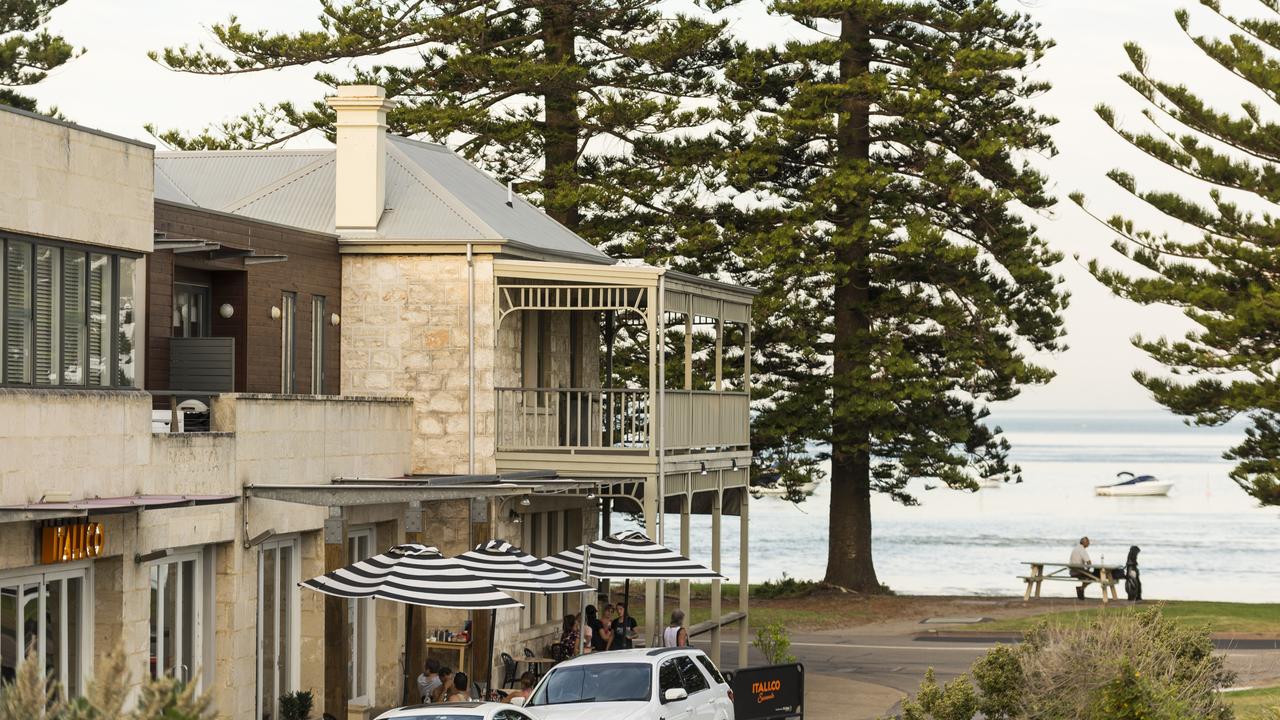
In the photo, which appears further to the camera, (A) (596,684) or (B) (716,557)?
(B) (716,557)

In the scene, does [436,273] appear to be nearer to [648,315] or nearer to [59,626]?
[648,315]

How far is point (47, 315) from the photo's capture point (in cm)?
1616

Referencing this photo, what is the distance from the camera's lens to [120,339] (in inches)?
680

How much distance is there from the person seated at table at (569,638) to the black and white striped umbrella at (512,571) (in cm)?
463

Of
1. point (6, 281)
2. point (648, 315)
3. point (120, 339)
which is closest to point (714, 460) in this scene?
point (648, 315)

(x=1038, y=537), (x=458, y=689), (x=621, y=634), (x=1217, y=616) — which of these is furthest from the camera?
(x=1038, y=537)

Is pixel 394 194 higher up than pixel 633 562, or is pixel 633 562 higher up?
pixel 394 194

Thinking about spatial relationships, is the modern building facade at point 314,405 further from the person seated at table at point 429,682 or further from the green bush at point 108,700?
the green bush at point 108,700

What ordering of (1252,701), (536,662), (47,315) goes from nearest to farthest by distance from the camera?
(47,315) < (1252,701) < (536,662)

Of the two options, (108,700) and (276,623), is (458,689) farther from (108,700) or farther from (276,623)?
(108,700)

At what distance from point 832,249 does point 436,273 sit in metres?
15.8

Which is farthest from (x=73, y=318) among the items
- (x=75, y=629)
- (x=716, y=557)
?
(x=716, y=557)

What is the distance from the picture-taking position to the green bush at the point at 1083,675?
54.5 feet

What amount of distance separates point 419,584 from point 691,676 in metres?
3.04
